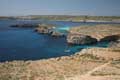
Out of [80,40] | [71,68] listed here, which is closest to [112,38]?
[80,40]

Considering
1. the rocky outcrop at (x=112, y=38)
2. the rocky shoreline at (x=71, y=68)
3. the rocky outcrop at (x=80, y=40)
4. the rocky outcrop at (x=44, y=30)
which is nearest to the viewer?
the rocky shoreline at (x=71, y=68)

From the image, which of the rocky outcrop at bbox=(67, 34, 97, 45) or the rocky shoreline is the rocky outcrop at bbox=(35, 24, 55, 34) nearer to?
the rocky outcrop at bbox=(67, 34, 97, 45)

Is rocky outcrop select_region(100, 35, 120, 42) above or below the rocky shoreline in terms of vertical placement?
below

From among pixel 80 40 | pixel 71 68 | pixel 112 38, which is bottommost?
pixel 112 38

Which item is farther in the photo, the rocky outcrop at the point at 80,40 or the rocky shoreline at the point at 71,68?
the rocky outcrop at the point at 80,40

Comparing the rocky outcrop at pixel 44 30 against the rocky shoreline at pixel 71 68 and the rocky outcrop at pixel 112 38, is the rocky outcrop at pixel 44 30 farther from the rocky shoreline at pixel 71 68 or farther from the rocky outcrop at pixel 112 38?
the rocky shoreline at pixel 71 68

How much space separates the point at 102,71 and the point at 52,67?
4937 millimetres

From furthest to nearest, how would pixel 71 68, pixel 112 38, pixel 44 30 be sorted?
pixel 44 30 < pixel 112 38 < pixel 71 68

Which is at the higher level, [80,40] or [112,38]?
[80,40]

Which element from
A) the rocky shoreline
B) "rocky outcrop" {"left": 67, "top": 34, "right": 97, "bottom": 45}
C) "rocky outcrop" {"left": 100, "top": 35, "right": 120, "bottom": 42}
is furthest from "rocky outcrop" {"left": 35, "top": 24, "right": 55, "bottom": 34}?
the rocky shoreline

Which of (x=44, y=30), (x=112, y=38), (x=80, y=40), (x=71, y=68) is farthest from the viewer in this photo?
(x=44, y=30)

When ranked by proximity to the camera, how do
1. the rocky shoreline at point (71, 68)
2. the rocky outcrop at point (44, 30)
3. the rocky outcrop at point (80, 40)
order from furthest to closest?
the rocky outcrop at point (44, 30) → the rocky outcrop at point (80, 40) → the rocky shoreline at point (71, 68)

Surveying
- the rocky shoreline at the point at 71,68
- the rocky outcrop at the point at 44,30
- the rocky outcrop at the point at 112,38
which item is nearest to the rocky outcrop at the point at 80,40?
the rocky outcrop at the point at 112,38

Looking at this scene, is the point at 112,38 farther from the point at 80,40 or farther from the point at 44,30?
the point at 44,30
